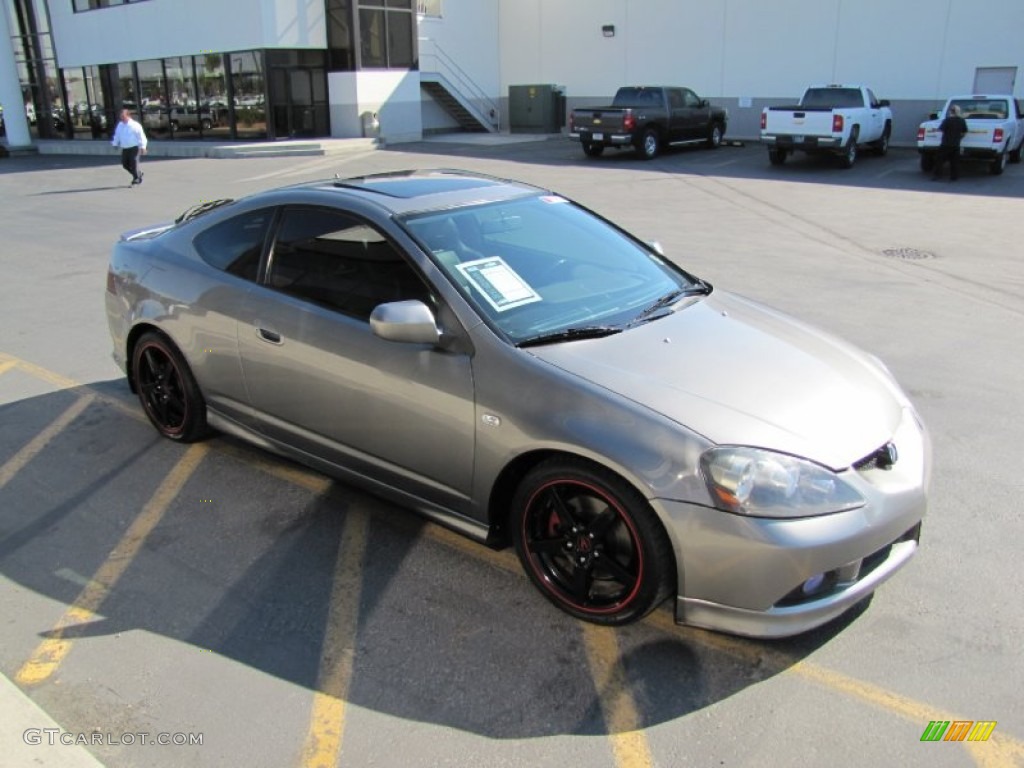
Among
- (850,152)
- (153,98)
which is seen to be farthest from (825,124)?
(153,98)

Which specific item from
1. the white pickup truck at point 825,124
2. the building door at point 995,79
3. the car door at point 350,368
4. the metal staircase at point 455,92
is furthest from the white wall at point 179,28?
the car door at point 350,368

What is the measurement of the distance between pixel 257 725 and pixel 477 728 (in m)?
0.74

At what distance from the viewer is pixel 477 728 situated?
9.07 ft

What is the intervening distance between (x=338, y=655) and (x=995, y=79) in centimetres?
2689

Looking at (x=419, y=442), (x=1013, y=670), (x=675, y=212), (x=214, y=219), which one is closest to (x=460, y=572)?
(x=419, y=442)

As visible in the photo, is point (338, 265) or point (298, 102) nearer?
point (338, 265)

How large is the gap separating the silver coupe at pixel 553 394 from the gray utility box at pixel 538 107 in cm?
2878

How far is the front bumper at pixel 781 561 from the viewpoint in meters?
2.79

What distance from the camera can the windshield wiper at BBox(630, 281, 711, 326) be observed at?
3762 mm

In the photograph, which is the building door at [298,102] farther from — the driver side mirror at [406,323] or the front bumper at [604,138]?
the driver side mirror at [406,323]

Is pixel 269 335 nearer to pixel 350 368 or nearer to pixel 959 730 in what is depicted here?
pixel 350 368

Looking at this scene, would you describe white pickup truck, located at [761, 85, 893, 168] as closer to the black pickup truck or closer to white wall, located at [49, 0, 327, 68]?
the black pickup truck

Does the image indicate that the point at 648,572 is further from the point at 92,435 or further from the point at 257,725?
the point at 92,435

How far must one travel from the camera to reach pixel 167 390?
4.93m
